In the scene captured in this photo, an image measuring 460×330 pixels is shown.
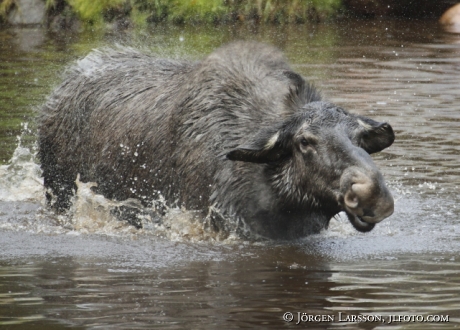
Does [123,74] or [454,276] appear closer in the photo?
[454,276]

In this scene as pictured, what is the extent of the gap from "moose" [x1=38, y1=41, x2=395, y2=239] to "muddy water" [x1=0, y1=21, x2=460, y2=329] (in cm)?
27

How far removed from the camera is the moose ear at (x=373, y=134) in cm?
694

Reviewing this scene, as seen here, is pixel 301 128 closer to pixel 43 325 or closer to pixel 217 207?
pixel 217 207

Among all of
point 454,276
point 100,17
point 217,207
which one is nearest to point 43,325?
point 217,207

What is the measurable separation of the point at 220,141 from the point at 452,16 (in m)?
17.3

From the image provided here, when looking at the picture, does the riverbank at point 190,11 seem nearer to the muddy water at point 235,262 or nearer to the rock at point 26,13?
the rock at point 26,13

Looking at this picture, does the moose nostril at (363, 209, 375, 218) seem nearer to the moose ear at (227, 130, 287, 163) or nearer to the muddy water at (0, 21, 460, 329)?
the muddy water at (0, 21, 460, 329)

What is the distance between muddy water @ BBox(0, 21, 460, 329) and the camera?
566cm

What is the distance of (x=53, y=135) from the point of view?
8945 mm

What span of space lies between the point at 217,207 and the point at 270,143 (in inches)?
26.8

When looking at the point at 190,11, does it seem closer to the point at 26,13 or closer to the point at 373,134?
the point at 26,13

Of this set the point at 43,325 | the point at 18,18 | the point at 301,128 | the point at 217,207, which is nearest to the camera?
the point at 43,325

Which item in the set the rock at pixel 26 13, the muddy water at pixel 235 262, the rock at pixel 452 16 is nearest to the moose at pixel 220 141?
the muddy water at pixel 235 262

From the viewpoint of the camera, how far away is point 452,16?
23.5m
